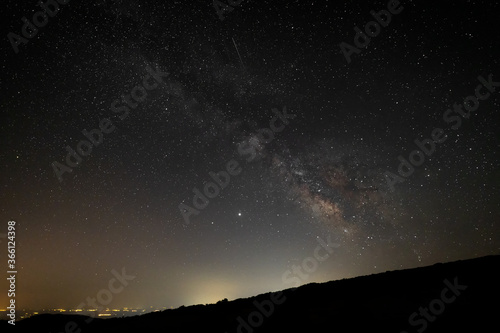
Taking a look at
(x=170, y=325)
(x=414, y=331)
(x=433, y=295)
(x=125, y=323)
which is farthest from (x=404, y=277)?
(x=125, y=323)

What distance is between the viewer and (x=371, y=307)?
19.1 ft

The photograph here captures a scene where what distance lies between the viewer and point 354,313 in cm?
577

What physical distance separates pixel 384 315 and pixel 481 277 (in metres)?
2.47

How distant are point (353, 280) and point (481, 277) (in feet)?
10.7

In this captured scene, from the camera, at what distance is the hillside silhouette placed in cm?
491

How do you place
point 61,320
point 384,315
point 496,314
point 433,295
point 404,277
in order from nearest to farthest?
point 496,314 → point 384,315 → point 433,295 → point 404,277 → point 61,320

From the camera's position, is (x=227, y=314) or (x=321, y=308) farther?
(x=227, y=314)

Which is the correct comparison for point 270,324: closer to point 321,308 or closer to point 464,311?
point 321,308

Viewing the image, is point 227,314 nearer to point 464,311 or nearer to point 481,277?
point 464,311

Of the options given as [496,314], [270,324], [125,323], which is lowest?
[496,314]

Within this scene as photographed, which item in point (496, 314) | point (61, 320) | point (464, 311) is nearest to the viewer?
point (496, 314)

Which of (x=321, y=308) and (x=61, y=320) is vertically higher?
(x=61, y=320)

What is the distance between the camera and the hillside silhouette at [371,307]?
491cm

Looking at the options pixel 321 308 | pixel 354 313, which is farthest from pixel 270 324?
pixel 354 313
